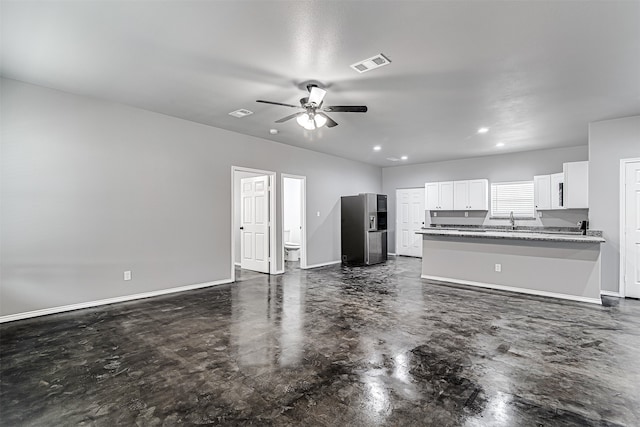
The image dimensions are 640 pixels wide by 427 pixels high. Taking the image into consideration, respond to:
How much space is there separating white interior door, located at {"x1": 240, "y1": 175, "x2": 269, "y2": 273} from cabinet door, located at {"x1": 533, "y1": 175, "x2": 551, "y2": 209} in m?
5.83

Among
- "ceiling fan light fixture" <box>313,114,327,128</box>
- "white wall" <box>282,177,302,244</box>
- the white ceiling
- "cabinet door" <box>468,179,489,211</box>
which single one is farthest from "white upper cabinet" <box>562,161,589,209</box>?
"white wall" <box>282,177,302,244</box>

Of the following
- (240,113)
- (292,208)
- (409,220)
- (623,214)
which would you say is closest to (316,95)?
(240,113)

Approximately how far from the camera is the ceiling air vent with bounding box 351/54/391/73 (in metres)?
2.88

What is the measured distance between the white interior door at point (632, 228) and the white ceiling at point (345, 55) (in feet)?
3.07

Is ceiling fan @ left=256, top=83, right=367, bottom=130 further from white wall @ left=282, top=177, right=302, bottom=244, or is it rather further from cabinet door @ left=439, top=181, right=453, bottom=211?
cabinet door @ left=439, top=181, right=453, bottom=211

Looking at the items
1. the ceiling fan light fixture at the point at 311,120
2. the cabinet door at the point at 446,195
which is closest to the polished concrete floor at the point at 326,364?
the ceiling fan light fixture at the point at 311,120

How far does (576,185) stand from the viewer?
563 centimetres

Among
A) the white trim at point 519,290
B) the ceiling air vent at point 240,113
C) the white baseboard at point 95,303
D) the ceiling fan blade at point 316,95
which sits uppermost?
the ceiling air vent at point 240,113

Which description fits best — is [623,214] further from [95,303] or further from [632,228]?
[95,303]

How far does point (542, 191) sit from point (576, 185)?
92 centimetres

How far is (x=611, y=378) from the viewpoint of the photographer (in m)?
2.34

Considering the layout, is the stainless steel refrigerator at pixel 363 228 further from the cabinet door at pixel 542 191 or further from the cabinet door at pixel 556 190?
the cabinet door at pixel 556 190

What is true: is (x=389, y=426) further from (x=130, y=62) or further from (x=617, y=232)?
(x=617, y=232)

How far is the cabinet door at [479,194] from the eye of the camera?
293 inches
